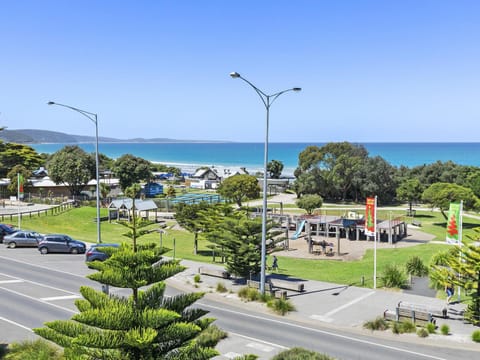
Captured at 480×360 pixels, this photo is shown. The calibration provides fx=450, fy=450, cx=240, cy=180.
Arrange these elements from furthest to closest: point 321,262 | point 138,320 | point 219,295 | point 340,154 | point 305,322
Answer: point 340,154
point 321,262
point 219,295
point 305,322
point 138,320

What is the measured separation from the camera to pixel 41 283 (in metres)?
24.5

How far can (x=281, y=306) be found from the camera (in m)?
20.1

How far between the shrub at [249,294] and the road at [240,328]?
2.93 ft

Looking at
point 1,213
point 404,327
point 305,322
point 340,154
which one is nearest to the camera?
point 404,327

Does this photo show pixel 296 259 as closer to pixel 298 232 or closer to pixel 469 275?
pixel 298 232

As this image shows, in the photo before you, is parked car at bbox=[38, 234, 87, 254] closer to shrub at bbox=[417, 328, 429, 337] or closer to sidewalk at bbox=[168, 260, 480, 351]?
sidewalk at bbox=[168, 260, 480, 351]

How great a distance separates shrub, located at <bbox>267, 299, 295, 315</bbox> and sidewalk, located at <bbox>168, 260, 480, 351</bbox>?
0.87 ft

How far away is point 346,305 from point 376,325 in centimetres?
331

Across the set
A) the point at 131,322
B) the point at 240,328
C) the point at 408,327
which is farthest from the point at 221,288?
the point at 131,322

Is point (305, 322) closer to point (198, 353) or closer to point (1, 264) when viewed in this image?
point (198, 353)

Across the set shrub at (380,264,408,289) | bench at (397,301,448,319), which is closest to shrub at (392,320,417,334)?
bench at (397,301,448,319)

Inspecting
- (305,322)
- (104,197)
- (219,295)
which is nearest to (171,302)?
(305,322)

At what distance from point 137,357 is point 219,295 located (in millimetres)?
13951

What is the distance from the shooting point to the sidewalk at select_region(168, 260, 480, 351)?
687 inches
